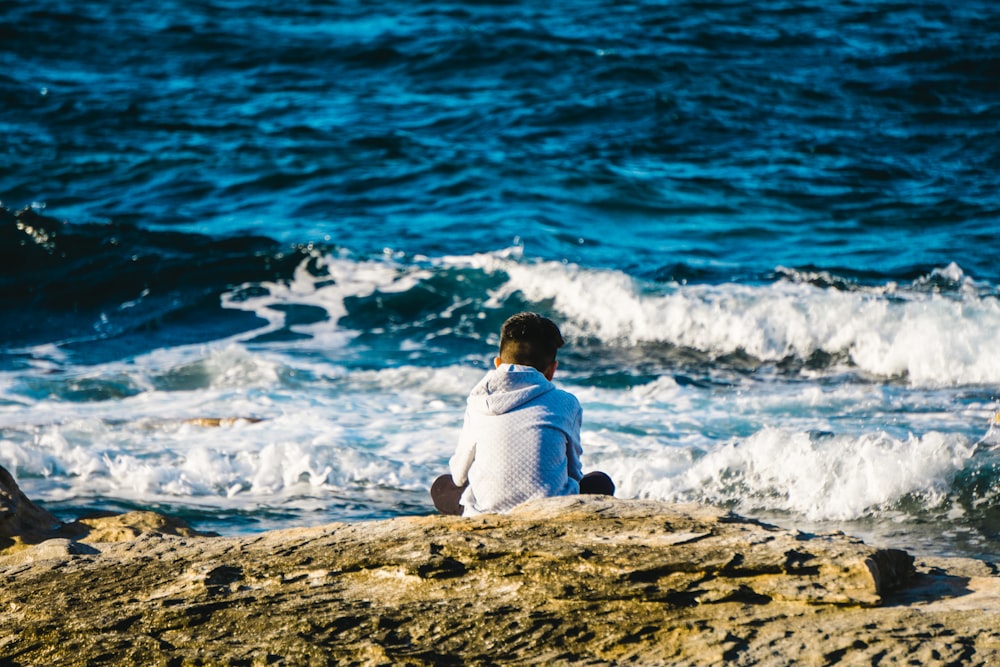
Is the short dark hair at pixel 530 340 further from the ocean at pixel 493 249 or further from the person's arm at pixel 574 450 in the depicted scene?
the ocean at pixel 493 249

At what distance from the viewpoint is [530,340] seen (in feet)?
13.6

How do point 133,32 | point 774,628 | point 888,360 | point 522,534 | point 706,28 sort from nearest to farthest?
point 774,628 → point 522,534 → point 888,360 → point 706,28 → point 133,32

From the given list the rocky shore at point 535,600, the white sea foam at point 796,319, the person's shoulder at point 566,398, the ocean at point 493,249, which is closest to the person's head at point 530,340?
the person's shoulder at point 566,398

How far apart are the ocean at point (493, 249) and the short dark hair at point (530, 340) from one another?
91.3 inches

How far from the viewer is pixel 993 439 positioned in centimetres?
689

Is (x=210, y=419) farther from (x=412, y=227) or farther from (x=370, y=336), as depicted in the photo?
(x=412, y=227)

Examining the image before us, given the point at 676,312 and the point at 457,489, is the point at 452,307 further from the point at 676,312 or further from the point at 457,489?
the point at 457,489

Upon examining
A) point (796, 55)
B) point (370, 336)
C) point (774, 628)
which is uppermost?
point (796, 55)

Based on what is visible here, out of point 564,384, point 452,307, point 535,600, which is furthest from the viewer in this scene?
point 452,307

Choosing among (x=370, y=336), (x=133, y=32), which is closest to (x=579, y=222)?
(x=370, y=336)

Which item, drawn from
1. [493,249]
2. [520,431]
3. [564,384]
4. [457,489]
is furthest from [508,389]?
[493,249]

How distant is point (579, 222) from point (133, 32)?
12931mm

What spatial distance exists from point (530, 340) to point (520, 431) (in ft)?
1.11

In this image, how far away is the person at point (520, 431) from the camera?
13.2ft
